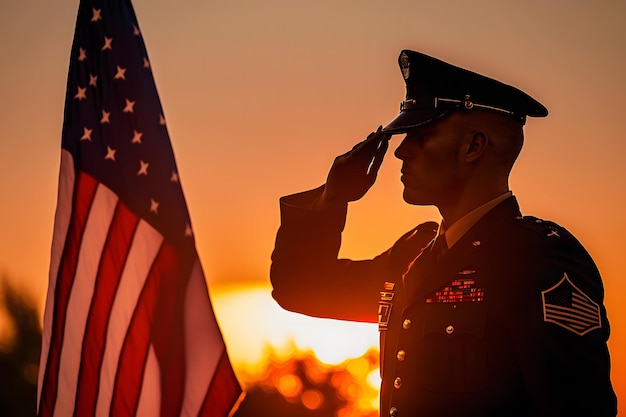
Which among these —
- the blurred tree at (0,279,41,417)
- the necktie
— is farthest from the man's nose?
the blurred tree at (0,279,41,417)

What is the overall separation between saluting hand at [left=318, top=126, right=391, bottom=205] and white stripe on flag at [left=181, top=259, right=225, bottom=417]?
0.85 metres

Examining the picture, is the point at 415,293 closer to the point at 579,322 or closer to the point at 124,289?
the point at 579,322

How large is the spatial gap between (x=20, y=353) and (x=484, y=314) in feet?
121

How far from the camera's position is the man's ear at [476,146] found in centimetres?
415

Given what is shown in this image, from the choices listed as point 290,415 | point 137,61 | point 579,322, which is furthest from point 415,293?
point 290,415

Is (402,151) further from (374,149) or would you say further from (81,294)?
(81,294)

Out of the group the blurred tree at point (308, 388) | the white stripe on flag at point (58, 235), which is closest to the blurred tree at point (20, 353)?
the blurred tree at point (308, 388)

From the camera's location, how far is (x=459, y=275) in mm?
4109

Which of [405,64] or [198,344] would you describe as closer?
[405,64]

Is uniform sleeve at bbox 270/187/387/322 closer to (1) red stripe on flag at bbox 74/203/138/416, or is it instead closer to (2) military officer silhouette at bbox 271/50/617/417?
(2) military officer silhouette at bbox 271/50/617/417

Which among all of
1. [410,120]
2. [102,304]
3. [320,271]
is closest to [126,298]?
[102,304]

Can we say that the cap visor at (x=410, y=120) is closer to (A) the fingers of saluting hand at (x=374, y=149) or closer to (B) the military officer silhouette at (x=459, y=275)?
(B) the military officer silhouette at (x=459, y=275)

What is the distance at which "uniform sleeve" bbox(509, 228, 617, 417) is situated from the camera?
11.7ft

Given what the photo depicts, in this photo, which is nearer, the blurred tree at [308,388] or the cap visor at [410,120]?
the cap visor at [410,120]
